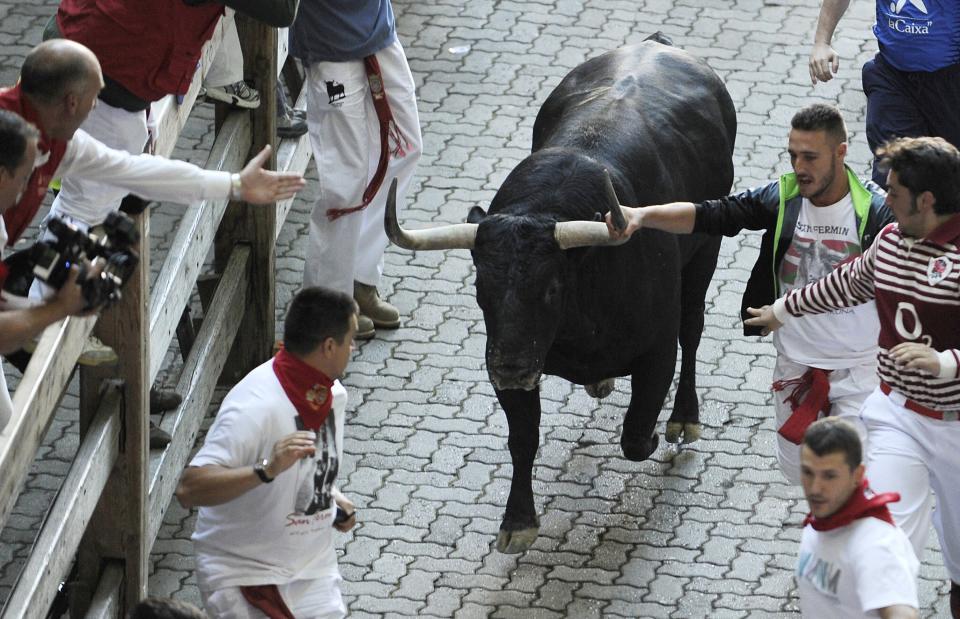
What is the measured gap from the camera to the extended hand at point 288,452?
5648 millimetres

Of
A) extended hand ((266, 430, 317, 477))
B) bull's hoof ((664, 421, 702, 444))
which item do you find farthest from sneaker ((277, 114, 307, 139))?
extended hand ((266, 430, 317, 477))

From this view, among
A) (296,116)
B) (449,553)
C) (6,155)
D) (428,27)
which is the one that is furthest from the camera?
(428,27)

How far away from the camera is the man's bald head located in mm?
5793

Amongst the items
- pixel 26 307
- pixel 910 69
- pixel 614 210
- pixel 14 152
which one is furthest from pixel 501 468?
pixel 14 152

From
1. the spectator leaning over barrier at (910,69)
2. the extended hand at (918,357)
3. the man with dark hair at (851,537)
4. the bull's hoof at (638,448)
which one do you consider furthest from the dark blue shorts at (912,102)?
the man with dark hair at (851,537)

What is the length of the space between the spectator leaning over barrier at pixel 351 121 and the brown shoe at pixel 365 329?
29 centimetres

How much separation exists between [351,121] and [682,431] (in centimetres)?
234

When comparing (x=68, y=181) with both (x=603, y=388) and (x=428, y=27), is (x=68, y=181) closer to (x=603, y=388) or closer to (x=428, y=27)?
(x=603, y=388)

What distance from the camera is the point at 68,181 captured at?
6992 millimetres

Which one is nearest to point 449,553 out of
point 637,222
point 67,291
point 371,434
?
point 371,434

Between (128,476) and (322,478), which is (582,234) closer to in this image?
(322,478)

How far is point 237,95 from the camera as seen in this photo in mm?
9008

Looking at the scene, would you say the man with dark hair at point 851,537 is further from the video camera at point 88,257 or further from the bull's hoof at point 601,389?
the bull's hoof at point 601,389

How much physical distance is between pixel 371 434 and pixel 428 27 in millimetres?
5163
